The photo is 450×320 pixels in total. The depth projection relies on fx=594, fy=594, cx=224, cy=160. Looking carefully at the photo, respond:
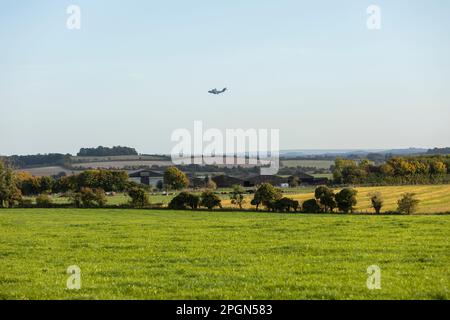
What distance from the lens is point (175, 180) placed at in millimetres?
111750

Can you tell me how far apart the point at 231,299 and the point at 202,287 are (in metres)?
1.39

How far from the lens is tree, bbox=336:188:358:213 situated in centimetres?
5788

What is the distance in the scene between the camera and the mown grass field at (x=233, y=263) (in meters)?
13.4

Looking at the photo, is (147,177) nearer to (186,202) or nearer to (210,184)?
(210,184)

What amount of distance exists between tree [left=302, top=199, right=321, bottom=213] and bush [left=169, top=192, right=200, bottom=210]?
13.3 meters

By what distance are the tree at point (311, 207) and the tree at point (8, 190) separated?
41083 mm

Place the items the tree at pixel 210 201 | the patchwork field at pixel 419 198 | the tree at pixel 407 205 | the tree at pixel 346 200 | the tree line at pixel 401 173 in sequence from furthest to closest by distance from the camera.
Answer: the tree line at pixel 401 173
the tree at pixel 210 201
the patchwork field at pixel 419 198
the tree at pixel 346 200
the tree at pixel 407 205

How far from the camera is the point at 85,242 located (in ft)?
79.1

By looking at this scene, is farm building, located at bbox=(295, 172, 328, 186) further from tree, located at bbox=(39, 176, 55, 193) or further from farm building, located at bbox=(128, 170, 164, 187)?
tree, located at bbox=(39, 176, 55, 193)

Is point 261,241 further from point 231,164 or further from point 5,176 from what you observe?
point 231,164

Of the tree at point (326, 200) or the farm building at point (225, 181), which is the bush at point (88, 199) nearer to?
the tree at point (326, 200)

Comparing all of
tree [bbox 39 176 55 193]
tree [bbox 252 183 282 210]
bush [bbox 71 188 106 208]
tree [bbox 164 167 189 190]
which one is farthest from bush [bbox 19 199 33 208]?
tree [bbox 164 167 189 190]
